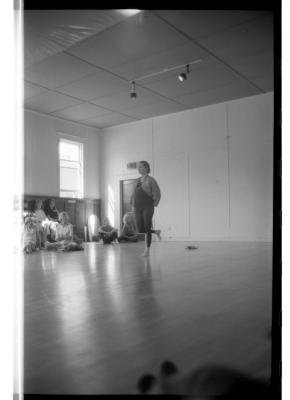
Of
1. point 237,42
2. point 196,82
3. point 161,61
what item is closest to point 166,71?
point 161,61

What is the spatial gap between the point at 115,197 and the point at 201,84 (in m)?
3.51

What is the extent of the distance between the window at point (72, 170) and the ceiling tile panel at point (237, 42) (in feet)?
12.3

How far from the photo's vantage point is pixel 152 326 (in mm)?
1266

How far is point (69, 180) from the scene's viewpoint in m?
8.01

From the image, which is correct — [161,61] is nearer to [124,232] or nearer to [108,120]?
[108,120]

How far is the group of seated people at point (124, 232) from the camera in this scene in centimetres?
668

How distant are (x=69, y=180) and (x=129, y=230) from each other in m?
2.11

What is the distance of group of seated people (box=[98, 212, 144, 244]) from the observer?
668 cm

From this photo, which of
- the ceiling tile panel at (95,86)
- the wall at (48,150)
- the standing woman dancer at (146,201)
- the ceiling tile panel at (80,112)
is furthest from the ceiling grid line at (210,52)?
the wall at (48,150)

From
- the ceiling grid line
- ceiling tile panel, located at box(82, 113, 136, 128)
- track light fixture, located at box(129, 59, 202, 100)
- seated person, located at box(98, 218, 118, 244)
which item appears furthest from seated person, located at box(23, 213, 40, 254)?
the ceiling grid line

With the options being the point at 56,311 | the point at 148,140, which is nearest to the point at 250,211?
the point at 148,140

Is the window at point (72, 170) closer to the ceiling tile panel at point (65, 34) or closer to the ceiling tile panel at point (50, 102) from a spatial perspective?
the ceiling tile panel at point (50, 102)

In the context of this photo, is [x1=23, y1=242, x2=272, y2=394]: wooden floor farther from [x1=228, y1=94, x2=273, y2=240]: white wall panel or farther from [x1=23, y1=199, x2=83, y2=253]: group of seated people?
[x1=228, y1=94, x2=273, y2=240]: white wall panel
